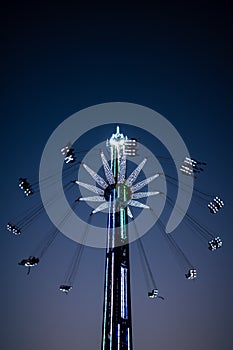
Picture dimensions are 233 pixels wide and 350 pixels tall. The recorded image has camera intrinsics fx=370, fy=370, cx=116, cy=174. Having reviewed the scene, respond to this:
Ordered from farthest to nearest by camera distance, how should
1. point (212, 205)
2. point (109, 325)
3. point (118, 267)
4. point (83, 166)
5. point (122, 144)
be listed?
point (122, 144)
point (83, 166)
point (212, 205)
point (118, 267)
point (109, 325)

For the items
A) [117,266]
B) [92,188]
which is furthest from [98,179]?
[117,266]

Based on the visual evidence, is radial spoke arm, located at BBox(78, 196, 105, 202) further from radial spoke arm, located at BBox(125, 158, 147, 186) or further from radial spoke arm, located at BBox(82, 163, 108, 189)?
radial spoke arm, located at BBox(125, 158, 147, 186)

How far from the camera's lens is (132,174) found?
2841 centimetres

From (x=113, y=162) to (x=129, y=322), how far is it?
1233 cm

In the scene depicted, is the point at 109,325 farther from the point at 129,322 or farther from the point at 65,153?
the point at 65,153

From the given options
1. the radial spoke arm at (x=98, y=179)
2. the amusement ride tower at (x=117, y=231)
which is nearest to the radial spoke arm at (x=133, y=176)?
the amusement ride tower at (x=117, y=231)

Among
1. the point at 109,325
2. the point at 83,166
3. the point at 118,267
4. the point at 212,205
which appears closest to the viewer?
the point at 109,325

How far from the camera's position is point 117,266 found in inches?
989

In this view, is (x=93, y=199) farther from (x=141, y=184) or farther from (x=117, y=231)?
(x=141, y=184)

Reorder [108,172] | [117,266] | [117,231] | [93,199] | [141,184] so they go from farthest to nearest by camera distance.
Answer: [108,172] → [141,184] → [93,199] → [117,231] → [117,266]

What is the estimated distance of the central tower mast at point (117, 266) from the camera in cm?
2309

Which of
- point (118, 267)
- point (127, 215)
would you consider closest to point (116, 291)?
point (118, 267)

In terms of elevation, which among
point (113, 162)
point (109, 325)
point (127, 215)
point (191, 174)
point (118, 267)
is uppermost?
point (113, 162)

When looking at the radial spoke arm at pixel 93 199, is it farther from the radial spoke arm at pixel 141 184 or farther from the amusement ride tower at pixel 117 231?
the radial spoke arm at pixel 141 184
